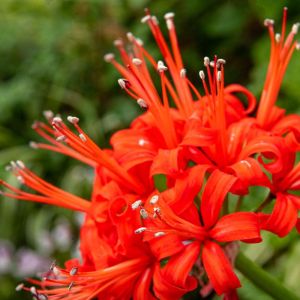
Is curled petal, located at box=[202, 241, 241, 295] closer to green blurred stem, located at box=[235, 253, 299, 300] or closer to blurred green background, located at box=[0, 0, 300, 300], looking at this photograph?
green blurred stem, located at box=[235, 253, 299, 300]

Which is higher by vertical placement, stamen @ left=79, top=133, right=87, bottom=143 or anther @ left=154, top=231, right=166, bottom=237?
stamen @ left=79, top=133, right=87, bottom=143

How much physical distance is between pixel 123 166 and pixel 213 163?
0.50 feet

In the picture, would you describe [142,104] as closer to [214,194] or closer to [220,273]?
[214,194]

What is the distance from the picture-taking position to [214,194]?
95 centimetres

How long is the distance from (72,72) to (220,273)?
8.68 feet

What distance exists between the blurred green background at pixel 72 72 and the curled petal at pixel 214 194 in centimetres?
83

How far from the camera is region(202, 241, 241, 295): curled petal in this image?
92cm

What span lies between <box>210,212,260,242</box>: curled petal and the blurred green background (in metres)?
0.85

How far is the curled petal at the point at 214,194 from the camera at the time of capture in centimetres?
95

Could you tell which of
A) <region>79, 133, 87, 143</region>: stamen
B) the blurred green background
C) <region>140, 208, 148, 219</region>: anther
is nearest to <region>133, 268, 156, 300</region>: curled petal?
<region>140, 208, 148, 219</region>: anther

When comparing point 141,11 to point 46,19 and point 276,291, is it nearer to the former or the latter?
point 46,19

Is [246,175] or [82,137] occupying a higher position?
[82,137]

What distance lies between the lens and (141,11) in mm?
2789

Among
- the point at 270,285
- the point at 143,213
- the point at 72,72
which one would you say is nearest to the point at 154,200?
the point at 143,213
